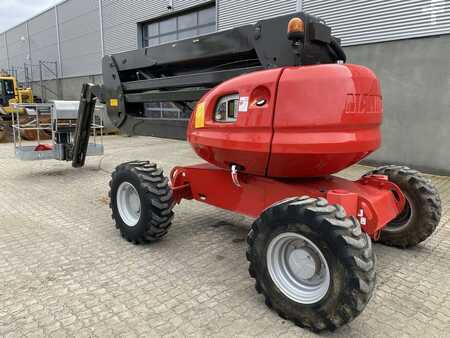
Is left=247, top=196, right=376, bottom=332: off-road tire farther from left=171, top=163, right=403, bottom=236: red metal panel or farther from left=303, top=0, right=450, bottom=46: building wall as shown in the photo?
left=303, top=0, right=450, bottom=46: building wall

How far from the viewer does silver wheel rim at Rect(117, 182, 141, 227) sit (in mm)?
4477

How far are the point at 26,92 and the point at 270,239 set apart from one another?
21.0m

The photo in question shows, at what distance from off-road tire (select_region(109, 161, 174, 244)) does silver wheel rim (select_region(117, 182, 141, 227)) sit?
15 cm

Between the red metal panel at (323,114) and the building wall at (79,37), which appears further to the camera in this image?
the building wall at (79,37)

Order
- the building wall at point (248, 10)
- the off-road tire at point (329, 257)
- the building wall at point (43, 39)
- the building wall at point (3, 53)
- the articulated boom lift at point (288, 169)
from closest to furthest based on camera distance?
the off-road tire at point (329, 257) < the articulated boom lift at point (288, 169) < the building wall at point (248, 10) < the building wall at point (43, 39) < the building wall at point (3, 53)

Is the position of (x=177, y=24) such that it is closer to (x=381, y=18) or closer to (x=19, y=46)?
(x=381, y=18)

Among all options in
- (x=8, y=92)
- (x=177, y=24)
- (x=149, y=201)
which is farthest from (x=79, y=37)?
(x=149, y=201)

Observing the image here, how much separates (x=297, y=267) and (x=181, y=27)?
13.8 metres

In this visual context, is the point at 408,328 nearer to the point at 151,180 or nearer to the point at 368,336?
the point at 368,336

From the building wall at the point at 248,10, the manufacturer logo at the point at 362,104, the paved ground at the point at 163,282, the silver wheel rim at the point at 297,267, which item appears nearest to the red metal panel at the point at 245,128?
the manufacturer logo at the point at 362,104

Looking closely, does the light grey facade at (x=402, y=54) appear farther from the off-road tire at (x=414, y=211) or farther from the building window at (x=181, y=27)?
the off-road tire at (x=414, y=211)

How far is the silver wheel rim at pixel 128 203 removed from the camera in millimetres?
4477

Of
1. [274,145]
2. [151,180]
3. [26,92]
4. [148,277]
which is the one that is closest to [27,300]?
→ [148,277]

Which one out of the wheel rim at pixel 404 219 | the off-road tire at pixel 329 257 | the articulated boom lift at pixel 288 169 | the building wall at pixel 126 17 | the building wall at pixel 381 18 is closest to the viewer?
the off-road tire at pixel 329 257
